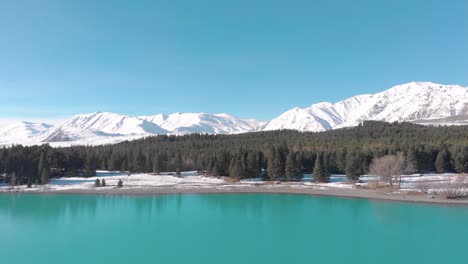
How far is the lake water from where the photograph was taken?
32656 millimetres

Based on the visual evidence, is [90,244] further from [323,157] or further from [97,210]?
[323,157]

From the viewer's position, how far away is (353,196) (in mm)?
64438

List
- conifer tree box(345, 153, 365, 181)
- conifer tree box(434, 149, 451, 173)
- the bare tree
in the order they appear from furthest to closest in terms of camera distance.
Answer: conifer tree box(434, 149, 451, 173) → conifer tree box(345, 153, 365, 181) → the bare tree

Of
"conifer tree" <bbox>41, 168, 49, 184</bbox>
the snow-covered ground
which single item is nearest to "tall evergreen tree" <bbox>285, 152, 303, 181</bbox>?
the snow-covered ground

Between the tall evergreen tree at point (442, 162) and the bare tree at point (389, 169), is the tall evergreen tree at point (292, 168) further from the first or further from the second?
the tall evergreen tree at point (442, 162)

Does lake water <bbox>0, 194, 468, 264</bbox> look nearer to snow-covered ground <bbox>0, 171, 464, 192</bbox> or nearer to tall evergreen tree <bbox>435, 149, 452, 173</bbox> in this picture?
snow-covered ground <bbox>0, 171, 464, 192</bbox>

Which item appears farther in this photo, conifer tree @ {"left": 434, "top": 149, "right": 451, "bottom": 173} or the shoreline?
conifer tree @ {"left": 434, "top": 149, "right": 451, "bottom": 173}

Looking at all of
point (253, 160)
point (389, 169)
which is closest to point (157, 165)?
point (253, 160)

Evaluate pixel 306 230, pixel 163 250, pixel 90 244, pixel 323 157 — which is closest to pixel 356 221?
pixel 306 230

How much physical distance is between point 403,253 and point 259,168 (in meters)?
57.3

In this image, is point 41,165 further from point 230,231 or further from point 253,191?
point 230,231

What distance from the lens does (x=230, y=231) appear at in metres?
42.4

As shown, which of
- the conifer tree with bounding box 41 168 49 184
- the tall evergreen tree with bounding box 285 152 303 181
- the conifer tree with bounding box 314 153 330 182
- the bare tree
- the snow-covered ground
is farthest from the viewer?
the tall evergreen tree with bounding box 285 152 303 181

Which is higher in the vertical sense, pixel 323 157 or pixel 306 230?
pixel 323 157
